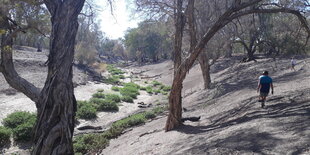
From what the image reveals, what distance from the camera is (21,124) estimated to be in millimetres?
14039

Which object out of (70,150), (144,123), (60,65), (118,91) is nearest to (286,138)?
(70,150)

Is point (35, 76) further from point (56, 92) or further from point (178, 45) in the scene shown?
point (56, 92)

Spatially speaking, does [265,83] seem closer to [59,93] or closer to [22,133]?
[59,93]

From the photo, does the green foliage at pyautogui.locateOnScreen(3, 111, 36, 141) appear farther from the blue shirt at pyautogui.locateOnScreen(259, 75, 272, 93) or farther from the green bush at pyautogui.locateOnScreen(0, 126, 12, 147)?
the blue shirt at pyautogui.locateOnScreen(259, 75, 272, 93)

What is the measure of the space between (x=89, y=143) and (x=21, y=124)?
4.13m

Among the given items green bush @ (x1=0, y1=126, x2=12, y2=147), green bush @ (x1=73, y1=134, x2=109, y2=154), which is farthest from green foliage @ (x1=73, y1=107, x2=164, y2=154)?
green bush @ (x1=0, y1=126, x2=12, y2=147)

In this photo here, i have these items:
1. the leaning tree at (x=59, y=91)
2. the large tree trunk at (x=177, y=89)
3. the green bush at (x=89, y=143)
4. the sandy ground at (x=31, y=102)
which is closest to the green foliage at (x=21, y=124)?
the sandy ground at (x=31, y=102)

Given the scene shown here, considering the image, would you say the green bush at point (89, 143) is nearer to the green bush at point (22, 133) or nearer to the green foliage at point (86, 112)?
the green bush at point (22, 133)

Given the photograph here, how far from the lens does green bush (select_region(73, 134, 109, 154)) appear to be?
1163cm

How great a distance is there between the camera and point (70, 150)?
4902 millimetres

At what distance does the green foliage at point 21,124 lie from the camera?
13211 millimetres

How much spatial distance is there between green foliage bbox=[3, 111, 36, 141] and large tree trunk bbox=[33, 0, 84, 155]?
946 cm

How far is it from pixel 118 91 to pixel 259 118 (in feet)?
78.5

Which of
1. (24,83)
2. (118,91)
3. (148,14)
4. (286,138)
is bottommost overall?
(118,91)
